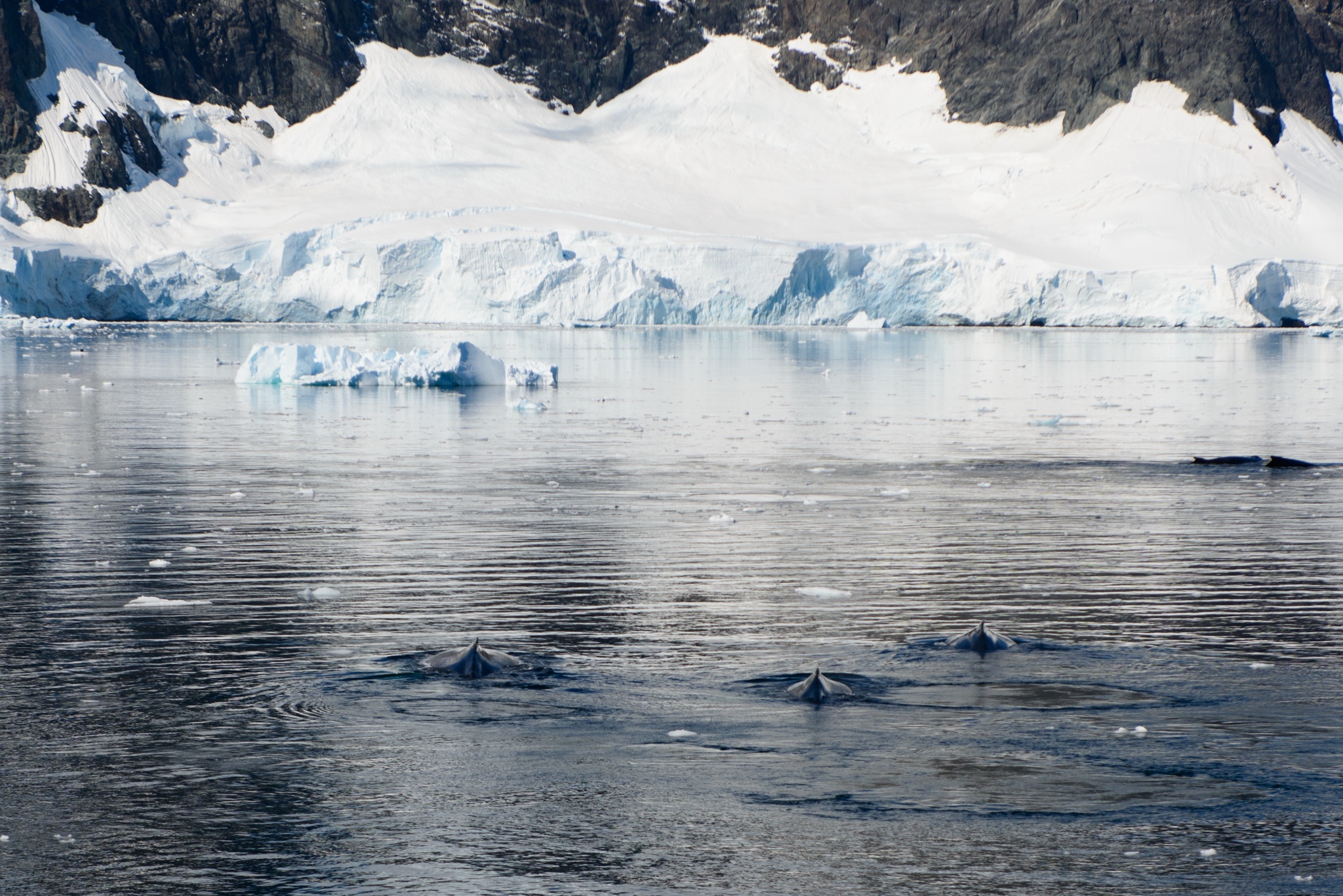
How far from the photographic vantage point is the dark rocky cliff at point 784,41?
88812 mm

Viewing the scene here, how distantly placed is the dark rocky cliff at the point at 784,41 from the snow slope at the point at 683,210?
141 centimetres

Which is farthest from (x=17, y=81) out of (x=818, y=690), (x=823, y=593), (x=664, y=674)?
(x=818, y=690)

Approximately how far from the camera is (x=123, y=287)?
66062 millimetres

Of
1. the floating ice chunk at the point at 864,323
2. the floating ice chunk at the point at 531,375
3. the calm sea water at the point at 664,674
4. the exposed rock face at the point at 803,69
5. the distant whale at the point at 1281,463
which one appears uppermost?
the exposed rock face at the point at 803,69

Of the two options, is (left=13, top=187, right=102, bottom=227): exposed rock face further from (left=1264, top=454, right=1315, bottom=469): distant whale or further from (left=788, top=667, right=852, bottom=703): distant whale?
(left=788, top=667, right=852, bottom=703): distant whale

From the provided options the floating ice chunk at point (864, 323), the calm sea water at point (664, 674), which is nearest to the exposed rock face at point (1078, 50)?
the floating ice chunk at point (864, 323)

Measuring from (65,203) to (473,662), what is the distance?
247 feet

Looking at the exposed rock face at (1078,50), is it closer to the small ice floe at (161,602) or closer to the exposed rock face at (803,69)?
the exposed rock face at (803,69)

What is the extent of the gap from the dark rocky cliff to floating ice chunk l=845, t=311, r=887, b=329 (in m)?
31.0

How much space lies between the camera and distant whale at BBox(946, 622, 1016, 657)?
693 centimetres

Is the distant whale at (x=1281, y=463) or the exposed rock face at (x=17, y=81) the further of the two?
the exposed rock face at (x=17, y=81)

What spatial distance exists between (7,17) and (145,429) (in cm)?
6887

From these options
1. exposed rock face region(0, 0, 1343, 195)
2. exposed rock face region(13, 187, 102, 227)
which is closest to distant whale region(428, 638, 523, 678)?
exposed rock face region(13, 187, 102, 227)

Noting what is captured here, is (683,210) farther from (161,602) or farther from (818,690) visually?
(818,690)
